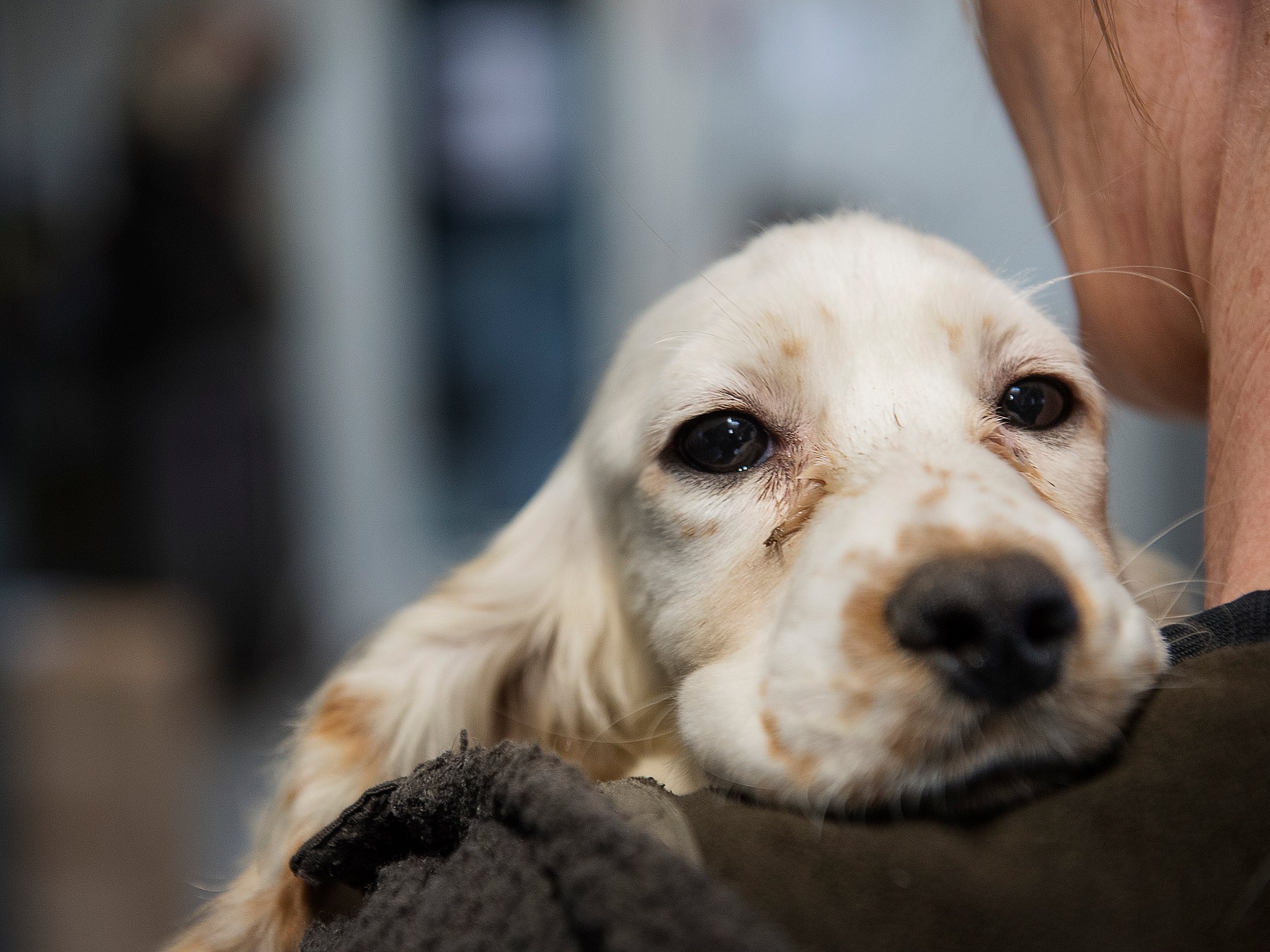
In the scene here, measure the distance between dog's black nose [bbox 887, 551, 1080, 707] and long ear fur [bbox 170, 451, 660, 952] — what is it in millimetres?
406

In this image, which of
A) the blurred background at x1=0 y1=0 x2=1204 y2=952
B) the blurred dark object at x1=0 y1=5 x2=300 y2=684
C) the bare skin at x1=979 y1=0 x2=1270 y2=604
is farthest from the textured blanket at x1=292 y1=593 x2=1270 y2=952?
the blurred dark object at x1=0 y1=5 x2=300 y2=684

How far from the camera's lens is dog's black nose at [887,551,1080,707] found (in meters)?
0.57

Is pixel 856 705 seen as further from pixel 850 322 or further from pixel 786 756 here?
pixel 850 322

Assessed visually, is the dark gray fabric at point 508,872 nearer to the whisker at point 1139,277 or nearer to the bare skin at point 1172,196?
the bare skin at point 1172,196

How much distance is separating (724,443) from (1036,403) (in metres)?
0.32

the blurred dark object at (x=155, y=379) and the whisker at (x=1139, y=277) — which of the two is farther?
the blurred dark object at (x=155, y=379)

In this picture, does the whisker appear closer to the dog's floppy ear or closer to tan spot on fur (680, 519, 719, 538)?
tan spot on fur (680, 519, 719, 538)

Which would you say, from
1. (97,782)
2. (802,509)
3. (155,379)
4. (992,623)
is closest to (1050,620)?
(992,623)

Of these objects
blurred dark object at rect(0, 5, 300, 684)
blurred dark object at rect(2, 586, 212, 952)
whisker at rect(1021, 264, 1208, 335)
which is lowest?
blurred dark object at rect(2, 586, 212, 952)

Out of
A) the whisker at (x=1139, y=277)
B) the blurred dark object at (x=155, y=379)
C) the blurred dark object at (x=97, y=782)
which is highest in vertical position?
the whisker at (x=1139, y=277)

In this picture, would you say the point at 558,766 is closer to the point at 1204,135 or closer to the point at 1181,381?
the point at 1204,135

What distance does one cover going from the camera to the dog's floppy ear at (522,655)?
101 cm

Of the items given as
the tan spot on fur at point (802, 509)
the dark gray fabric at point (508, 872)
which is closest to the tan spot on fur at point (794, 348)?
the tan spot on fur at point (802, 509)

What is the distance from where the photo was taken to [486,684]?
3.58 feet
